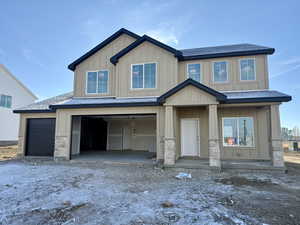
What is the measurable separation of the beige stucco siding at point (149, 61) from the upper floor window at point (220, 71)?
7.43ft

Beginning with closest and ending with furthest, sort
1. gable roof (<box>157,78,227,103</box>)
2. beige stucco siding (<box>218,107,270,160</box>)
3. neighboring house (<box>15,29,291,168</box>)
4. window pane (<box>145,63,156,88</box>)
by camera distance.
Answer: gable roof (<box>157,78,227,103</box>) < neighboring house (<box>15,29,291,168</box>) < beige stucco siding (<box>218,107,270,160</box>) < window pane (<box>145,63,156,88</box>)

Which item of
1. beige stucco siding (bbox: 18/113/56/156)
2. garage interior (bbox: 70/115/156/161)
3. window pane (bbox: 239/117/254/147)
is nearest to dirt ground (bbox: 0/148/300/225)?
window pane (bbox: 239/117/254/147)

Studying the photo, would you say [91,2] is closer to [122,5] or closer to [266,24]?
[122,5]

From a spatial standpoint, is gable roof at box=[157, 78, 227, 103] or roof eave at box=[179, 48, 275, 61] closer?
gable roof at box=[157, 78, 227, 103]

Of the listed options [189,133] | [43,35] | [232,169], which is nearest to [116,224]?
[232,169]

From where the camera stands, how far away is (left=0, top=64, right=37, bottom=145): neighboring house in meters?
18.2

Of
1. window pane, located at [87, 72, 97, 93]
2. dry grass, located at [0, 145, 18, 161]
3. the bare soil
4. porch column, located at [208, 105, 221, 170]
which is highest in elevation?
window pane, located at [87, 72, 97, 93]

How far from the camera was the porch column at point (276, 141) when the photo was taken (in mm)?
7023

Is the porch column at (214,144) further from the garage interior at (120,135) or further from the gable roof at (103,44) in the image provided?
the gable roof at (103,44)

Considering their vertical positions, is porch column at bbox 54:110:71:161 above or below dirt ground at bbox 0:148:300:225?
above

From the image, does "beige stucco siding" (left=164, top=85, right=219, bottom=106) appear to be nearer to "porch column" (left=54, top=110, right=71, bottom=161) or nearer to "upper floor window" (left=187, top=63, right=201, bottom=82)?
"upper floor window" (left=187, top=63, right=201, bottom=82)

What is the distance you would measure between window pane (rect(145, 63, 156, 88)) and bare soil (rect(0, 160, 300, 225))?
197 inches

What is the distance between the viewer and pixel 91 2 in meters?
10.0

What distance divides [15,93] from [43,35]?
10.5 m
